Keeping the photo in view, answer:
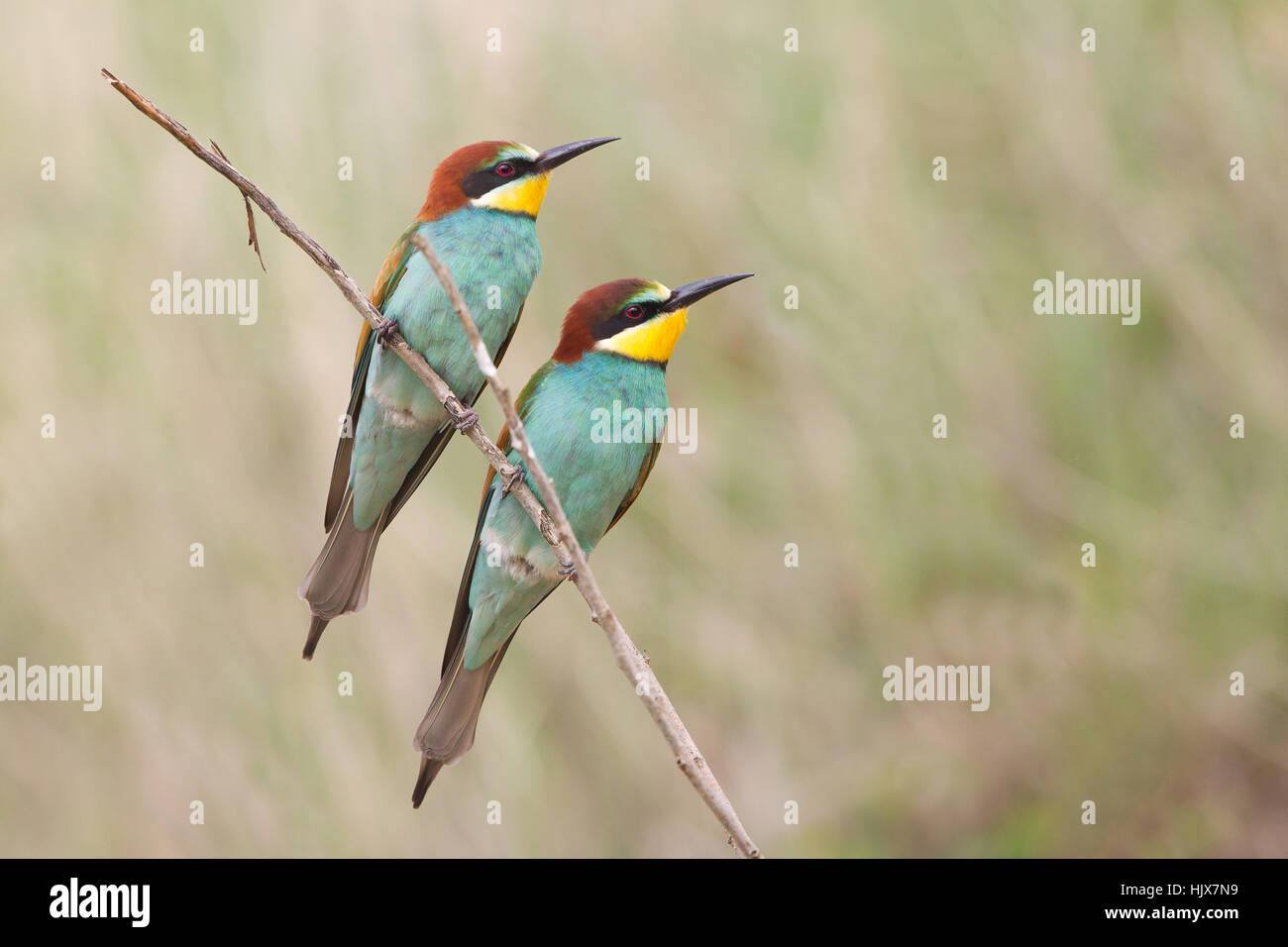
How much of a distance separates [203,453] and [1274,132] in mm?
3834

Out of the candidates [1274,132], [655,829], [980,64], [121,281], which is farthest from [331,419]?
[1274,132]

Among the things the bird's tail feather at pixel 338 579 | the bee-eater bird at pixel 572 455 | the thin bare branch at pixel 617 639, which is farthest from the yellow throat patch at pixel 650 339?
the thin bare branch at pixel 617 639

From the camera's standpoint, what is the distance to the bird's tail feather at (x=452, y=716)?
1798mm

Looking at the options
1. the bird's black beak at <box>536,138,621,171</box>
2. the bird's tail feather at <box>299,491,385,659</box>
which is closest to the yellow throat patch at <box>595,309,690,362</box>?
the bird's black beak at <box>536,138,621,171</box>

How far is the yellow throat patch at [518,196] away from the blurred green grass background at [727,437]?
61.8 inches

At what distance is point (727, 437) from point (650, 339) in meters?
1.88

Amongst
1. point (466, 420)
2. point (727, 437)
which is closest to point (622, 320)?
point (466, 420)

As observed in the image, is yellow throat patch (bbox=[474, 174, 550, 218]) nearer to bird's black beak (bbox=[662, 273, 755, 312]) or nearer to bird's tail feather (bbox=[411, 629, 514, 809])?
bird's black beak (bbox=[662, 273, 755, 312])

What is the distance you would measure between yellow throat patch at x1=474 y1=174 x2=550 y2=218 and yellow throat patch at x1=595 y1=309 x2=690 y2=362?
0.29 m

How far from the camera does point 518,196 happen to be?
2053 millimetres

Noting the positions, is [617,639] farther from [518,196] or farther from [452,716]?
[518,196]

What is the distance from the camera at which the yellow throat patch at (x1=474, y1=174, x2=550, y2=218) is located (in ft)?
6.71

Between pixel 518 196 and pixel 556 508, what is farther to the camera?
pixel 518 196

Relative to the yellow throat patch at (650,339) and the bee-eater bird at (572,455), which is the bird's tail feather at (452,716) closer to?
the bee-eater bird at (572,455)
